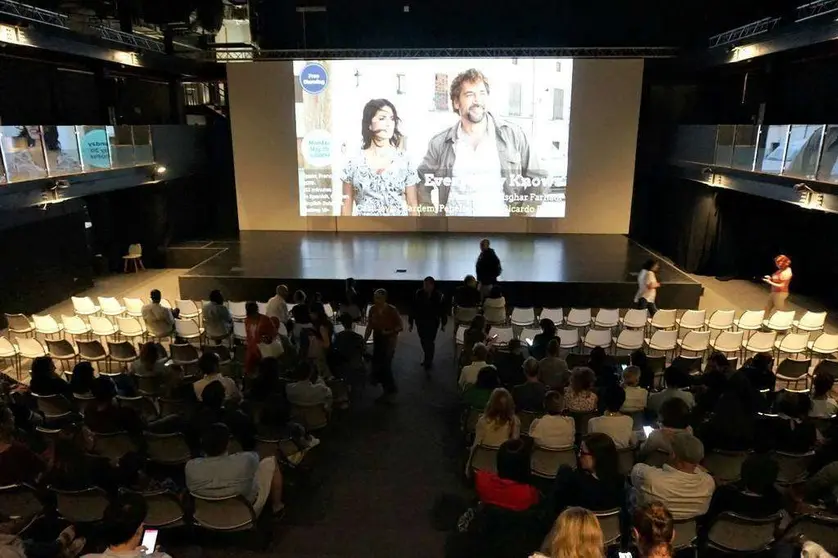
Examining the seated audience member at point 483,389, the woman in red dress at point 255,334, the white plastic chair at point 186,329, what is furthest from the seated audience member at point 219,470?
the white plastic chair at point 186,329

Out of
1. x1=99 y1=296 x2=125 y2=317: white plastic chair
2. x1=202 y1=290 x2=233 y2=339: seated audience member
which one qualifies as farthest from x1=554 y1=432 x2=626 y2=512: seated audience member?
x1=99 y1=296 x2=125 y2=317: white plastic chair

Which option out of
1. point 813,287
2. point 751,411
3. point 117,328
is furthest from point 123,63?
point 813,287

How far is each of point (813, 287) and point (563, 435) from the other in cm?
1047

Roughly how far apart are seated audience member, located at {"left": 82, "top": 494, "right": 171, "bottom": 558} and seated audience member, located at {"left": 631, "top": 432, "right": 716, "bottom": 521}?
299 cm

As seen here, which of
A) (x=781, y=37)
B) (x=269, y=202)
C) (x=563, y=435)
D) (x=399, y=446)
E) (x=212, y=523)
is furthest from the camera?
(x=269, y=202)

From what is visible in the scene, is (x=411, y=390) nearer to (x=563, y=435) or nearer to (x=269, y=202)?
(x=563, y=435)

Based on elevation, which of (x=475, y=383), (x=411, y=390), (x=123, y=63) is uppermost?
Answer: (x=123, y=63)

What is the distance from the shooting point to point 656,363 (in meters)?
Answer: 6.91

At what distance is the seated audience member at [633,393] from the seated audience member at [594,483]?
1826 mm

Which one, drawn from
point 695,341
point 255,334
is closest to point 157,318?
point 255,334

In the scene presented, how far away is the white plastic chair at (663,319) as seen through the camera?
8.68m

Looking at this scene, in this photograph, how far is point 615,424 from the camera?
15.1 ft

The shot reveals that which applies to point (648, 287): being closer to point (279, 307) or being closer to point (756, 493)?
point (279, 307)

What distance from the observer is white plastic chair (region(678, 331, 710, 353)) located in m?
7.89
